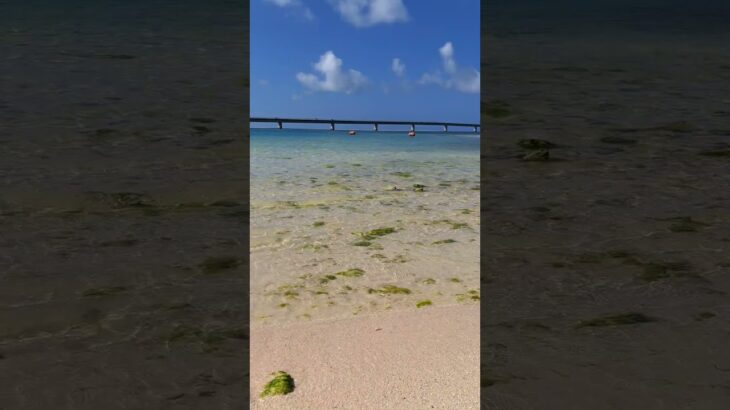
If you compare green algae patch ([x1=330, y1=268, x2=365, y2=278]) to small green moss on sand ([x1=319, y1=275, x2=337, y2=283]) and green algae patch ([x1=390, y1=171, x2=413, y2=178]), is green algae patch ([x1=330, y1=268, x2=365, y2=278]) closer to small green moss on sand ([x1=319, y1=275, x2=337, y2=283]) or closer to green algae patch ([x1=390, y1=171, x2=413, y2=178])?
small green moss on sand ([x1=319, y1=275, x2=337, y2=283])

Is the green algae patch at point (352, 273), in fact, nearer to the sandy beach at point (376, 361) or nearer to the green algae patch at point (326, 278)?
the green algae patch at point (326, 278)

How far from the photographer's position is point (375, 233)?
5793 mm

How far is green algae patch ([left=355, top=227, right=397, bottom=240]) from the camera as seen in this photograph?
562cm
